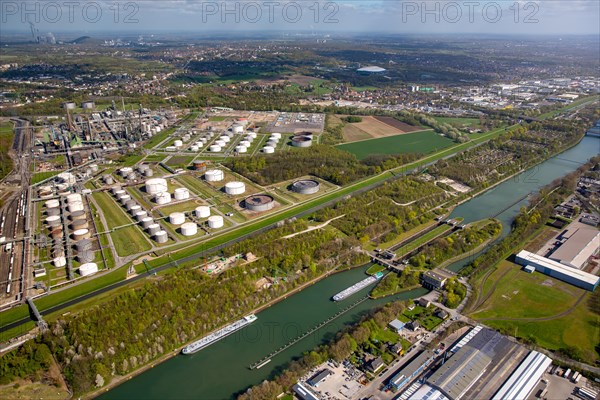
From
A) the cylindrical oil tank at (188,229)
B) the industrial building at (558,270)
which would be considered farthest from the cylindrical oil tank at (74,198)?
the industrial building at (558,270)

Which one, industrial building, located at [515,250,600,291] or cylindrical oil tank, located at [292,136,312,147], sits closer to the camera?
industrial building, located at [515,250,600,291]

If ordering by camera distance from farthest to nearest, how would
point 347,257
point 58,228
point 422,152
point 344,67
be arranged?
point 344,67
point 422,152
point 58,228
point 347,257

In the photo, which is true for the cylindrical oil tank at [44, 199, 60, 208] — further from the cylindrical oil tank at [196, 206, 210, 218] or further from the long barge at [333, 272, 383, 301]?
the long barge at [333, 272, 383, 301]

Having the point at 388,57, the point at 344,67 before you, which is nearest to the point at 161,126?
the point at 344,67

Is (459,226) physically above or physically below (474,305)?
above

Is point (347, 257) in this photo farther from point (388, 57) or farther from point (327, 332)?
point (388, 57)

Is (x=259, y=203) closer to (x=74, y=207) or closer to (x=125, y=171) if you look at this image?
(x=74, y=207)

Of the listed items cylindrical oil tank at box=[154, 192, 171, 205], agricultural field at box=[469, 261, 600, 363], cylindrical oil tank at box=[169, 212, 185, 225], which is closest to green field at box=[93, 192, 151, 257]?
cylindrical oil tank at box=[169, 212, 185, 225]
